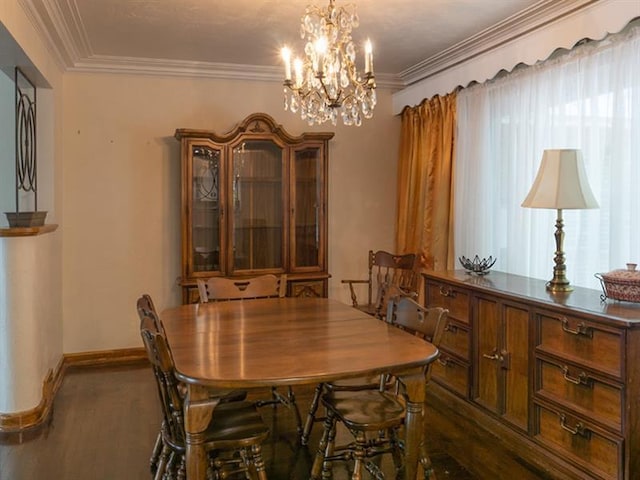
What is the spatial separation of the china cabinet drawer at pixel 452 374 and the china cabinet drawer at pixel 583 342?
0.71m

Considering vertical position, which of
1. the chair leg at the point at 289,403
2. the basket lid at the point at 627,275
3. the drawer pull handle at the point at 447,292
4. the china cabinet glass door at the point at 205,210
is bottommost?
the chair leg at the point at 289,403

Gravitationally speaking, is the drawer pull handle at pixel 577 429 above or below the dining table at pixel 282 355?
below

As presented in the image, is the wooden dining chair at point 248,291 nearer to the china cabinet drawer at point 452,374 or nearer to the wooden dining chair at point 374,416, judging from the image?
the wooden dining chair at point 374,416

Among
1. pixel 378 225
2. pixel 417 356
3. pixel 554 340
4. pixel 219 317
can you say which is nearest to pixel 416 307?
pixel 417 356

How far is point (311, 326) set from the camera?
8.45 ft

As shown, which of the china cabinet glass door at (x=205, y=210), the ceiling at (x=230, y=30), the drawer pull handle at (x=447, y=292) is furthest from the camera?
the china cabinet glass door at (x=205, y=210)

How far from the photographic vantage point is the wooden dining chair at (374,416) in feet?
7.44

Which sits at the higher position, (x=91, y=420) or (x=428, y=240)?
(x=428, y=240)

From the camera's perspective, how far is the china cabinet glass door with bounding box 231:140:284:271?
4.46m

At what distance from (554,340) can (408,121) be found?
9.18 feet

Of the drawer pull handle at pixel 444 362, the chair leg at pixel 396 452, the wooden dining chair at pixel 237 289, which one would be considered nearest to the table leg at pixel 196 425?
the chair leg at pixel 396 452

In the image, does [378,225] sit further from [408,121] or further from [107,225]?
[107,225]

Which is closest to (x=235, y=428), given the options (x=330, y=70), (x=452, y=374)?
(x=330, y=70)

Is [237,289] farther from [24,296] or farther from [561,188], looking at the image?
[561,188]
